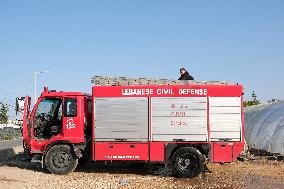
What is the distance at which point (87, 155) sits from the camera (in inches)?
550

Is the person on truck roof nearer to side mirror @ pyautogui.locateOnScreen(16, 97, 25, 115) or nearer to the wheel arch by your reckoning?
the wheel arch

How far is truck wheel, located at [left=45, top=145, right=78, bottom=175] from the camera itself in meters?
13.7

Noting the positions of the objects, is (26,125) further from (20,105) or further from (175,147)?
(175,147)

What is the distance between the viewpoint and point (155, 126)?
13.2 m

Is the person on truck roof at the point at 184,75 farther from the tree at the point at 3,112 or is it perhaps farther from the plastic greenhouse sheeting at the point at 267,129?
the tree at the point at 3,112

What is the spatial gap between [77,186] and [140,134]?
283 cm

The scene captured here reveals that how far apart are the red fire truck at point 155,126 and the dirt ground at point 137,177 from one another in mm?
605

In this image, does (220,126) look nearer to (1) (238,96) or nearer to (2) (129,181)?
(1) (238,96)

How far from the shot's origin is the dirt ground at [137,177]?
38.6 feet

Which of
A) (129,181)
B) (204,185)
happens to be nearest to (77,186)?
(129,181)

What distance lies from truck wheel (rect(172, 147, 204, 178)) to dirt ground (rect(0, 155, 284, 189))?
300 millimetres

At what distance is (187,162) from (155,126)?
1563 millimetres

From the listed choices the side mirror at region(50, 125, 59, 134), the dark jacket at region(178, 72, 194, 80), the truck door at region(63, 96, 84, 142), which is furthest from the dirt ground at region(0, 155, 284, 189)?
the dark jacket at region(178, 72, 194, 80)

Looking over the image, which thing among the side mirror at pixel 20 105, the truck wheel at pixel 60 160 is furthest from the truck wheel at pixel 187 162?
the side mirror at pixel 20 105
